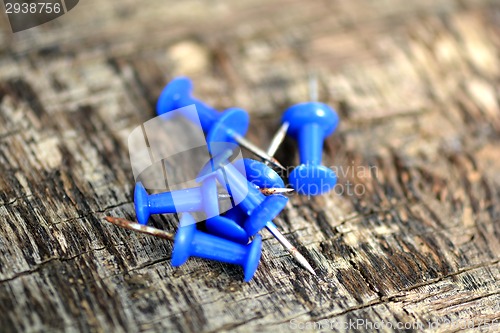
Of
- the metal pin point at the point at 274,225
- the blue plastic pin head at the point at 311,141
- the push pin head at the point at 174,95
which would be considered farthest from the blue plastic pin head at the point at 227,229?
the push pin head at the point at 174,95

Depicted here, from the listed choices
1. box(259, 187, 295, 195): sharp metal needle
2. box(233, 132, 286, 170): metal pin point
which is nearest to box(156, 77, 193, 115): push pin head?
box(233, 132, 286, 170): metal pin point

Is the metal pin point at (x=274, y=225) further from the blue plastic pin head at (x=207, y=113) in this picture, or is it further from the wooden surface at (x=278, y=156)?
the blue plastic pin head at (x=207, y=113)

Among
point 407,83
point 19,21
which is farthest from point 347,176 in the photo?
point 19,21

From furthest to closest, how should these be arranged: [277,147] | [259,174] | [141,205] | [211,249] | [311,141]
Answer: [277,147] < [311,141] < [259,174] < [141,205] < [211,249]

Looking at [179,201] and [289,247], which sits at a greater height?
[179,201]

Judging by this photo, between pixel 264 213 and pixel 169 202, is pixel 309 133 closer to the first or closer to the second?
pixel 264 213

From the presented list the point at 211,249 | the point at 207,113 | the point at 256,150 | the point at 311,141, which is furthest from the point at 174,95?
the point at 211,249

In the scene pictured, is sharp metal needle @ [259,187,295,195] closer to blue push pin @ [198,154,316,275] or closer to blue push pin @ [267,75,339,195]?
blue push pin @ [198,154,316,275]

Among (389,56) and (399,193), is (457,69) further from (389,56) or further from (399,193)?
(399,193)
